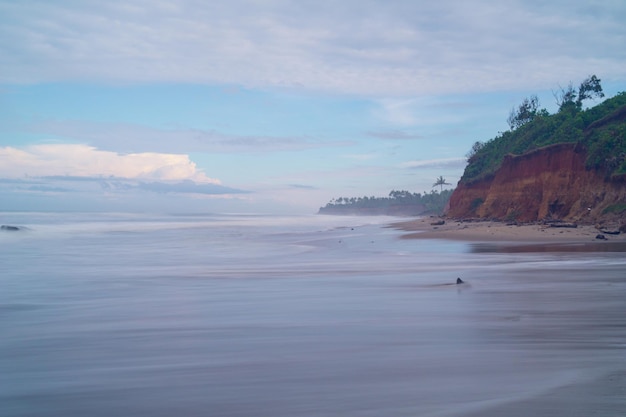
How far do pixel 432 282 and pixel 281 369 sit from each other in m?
6.99

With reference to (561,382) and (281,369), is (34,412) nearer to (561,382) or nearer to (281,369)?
(281,369)

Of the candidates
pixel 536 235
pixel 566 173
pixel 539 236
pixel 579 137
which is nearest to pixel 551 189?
pixel 566 173

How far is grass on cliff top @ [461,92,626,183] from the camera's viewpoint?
3045 cm

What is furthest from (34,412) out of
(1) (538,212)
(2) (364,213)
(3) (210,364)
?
(2) (364,213)

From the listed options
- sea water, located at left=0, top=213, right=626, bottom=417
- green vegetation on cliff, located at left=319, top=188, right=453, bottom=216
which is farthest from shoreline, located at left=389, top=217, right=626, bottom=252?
green vegetation on cliff, located at left=319, top=188, right=453, bottom=216

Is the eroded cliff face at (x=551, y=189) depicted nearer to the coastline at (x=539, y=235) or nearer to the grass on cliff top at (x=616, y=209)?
the grass on cliff top at (x=616, y=209)

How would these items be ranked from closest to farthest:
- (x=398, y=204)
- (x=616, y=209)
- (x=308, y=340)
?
1. (x=308, y=340)
2. (x=616, y=209)
3. (x=398, y=204)

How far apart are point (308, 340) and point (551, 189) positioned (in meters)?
31.0

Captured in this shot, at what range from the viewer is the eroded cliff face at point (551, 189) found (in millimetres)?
30547

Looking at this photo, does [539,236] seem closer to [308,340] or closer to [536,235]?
[536,235]

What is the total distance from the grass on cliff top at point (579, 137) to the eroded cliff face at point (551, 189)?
85 centimetres

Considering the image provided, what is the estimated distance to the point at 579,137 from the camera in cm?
3538

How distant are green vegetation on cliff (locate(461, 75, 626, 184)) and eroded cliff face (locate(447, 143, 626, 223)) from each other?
2.73ft

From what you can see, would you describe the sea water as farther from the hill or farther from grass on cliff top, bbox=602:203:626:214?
the hill
